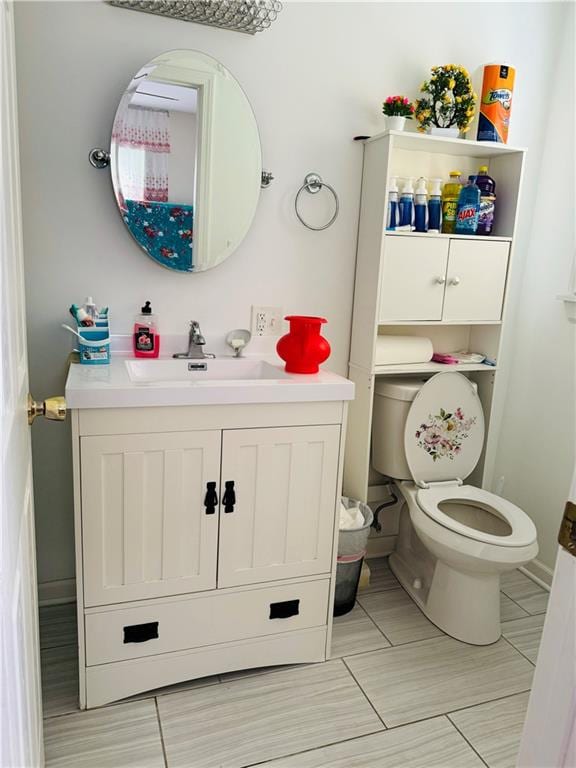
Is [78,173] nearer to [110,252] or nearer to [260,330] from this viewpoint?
[110,252]

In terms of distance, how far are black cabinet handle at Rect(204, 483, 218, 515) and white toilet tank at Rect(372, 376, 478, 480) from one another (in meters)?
0.84

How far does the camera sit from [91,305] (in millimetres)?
1851

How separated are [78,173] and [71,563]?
4.43 feet

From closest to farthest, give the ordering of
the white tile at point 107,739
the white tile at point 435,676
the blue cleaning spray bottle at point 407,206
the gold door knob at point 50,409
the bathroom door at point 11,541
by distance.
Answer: the bathroom door at point 11,541 → the gold door knob at point 50,409 → the white tile at point 107,739 → the white tile at point 435,676 → the blue cleaning spray bottle at point 407,206

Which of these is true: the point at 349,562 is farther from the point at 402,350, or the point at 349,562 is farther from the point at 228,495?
the point at 402,350

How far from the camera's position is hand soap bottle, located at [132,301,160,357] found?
1975 millimetres

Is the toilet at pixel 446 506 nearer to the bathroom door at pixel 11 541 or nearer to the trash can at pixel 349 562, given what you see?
the trash can at pixel 349 562

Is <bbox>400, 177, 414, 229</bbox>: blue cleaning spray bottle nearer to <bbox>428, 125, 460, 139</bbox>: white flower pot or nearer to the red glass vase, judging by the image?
<bbox>428, 125, 460, 139</bbox>: white flower pot

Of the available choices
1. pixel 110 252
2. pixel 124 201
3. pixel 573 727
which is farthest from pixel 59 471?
pixel 573 727

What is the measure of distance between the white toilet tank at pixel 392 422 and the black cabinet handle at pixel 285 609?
0.67 m

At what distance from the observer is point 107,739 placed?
1.59 meters

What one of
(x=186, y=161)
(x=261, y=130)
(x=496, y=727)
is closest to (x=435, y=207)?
(x=261, y=130)

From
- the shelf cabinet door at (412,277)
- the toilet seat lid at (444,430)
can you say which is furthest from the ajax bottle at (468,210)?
the toilet seat lid at (444,430)

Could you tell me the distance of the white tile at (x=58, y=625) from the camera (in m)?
1.95
